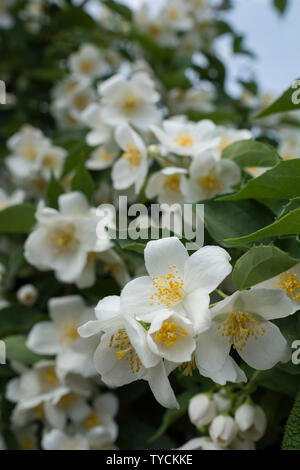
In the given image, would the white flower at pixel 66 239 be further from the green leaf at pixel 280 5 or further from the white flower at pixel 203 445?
the green leaf at pixel 280 5

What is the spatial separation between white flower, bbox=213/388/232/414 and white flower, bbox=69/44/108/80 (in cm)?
156

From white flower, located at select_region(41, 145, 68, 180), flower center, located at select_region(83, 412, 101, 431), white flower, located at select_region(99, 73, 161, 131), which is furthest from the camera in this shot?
white flower, located at select_region(41, 145, 68, 180)

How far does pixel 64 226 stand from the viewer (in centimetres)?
129

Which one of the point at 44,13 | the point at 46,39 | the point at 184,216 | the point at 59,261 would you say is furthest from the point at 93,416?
the point at 44,13

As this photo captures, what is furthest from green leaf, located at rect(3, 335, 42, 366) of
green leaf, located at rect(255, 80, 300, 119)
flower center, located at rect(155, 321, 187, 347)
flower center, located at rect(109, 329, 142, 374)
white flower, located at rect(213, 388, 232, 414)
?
green leaf, located at rect(255, 80, 300, 119)

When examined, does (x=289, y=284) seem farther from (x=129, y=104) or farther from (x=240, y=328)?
(x=129, y=104)

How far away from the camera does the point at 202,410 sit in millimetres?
1030

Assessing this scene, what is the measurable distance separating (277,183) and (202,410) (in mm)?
488

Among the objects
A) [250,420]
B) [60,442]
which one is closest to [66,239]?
[60,442]

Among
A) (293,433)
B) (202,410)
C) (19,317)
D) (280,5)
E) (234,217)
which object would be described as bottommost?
(19,317)

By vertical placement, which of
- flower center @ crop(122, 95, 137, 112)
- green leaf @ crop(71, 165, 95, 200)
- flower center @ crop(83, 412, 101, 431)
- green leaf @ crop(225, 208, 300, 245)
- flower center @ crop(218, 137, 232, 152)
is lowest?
flower center @ crop(83, 412, 101, 431)

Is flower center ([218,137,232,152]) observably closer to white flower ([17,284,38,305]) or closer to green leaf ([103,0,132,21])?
white flower ([17,284,38,305])

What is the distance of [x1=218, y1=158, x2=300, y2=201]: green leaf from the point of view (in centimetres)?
81

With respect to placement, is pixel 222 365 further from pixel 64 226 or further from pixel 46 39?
pixel 46 39
